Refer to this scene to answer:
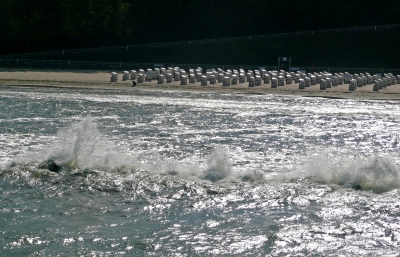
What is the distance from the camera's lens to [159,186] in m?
17.0

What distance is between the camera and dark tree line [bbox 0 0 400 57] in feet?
251

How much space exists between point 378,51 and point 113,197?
182 feet

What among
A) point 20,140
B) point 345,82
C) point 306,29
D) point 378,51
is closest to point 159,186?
point 20,140

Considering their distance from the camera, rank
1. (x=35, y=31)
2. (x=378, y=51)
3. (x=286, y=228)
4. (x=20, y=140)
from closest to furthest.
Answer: (x=286, y=228) < (x=20, y=140) < (x=378, y=51) < (x=35, y=31)

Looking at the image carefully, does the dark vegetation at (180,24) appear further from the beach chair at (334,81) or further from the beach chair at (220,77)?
the beach chair at (334,81)

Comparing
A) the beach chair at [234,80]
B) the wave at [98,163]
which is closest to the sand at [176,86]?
the beach chair at [234,80]

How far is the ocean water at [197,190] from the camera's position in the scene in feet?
42.4

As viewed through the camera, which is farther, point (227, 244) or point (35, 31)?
point (35, 31)

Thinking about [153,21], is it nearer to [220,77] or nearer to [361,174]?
[220,77]

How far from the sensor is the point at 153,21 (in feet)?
265

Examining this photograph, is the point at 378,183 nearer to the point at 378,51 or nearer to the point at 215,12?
the point at 378,51

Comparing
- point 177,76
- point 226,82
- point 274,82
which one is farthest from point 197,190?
point 177,76

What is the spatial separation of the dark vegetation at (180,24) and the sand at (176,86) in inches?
633

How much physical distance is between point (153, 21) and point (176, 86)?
1302 inches
